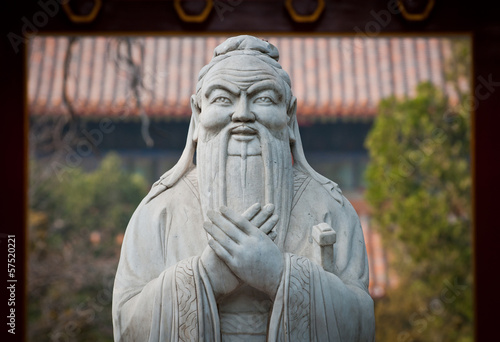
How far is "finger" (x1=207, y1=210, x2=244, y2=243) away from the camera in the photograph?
3.49 metres

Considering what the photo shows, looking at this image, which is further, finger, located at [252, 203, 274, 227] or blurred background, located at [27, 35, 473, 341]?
blurred background, located at [27, 35, 473, 341]

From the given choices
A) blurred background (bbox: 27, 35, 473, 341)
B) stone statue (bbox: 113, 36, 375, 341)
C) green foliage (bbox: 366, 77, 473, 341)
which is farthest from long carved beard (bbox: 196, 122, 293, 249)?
green foliage (bbox: 366, 77, 473, 341)

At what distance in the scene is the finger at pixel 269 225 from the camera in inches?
140

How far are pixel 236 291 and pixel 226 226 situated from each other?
0.32 meters

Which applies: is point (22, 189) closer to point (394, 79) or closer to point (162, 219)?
point (162, 219)

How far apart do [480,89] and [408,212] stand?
2080 millimetres

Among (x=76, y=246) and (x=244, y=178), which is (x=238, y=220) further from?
(x=76, y=246)

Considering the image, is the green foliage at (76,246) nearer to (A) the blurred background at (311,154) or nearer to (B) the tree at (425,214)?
(A) the blurred background at (311,154)

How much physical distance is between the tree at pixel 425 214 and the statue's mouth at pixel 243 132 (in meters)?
5.43

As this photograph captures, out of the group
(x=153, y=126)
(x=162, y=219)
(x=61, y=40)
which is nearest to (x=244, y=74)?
(x=162, y=219)

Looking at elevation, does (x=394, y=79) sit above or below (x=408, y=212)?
above

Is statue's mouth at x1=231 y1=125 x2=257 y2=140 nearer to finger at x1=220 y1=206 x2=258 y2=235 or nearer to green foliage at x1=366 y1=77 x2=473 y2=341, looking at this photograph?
finger at x1=220 y1=206 x2=258 y2=235

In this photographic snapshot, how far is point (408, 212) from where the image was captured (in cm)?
894

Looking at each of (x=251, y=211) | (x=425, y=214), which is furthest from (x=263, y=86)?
(x=425, y=214)
